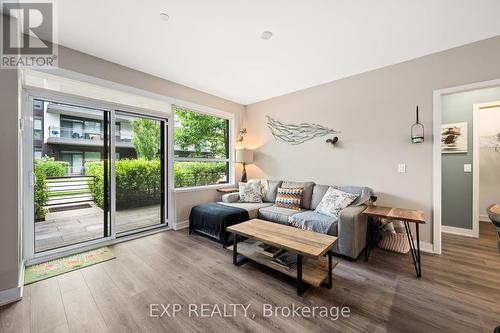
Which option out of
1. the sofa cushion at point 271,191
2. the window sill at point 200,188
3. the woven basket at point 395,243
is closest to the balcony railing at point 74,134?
the window sill at point 200,188

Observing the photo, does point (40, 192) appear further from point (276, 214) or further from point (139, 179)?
point (276, 214)

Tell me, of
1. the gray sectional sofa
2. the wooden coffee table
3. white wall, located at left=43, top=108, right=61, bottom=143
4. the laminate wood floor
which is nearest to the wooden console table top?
the gray sectional sofa

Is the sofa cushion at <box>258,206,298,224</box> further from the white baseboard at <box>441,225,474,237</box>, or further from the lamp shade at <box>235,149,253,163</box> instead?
the white baseboard at <box>441,225,474,237</box>

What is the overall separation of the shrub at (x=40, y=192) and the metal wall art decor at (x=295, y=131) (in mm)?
3735

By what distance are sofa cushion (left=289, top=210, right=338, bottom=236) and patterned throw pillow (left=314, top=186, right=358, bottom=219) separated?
90 millimetres

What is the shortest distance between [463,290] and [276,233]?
5.86 feet

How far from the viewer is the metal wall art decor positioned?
373cm

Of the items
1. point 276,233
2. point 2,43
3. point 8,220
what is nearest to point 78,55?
point 2,43

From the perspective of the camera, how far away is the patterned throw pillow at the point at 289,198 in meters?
3.42

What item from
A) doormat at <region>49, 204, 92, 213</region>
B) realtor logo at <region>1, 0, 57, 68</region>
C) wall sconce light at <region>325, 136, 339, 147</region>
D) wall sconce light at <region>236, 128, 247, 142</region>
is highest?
realtor logo at <region>1, 0, 57, 68</region>

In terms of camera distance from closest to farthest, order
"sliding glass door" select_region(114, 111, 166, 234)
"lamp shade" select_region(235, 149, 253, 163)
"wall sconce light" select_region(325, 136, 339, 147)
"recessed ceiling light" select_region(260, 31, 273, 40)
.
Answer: "recessed ceiling light" select_region(260, 31, 273, 40), "sliding glass door" select_region(114, 111, 166, 234), "wall sconce light" select_region(325, 136, 339, 147), "lamp shade" select_region(235, 149, 253, 163)

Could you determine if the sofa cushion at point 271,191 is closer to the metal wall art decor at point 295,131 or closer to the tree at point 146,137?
the metal wall art decor at point 295,131

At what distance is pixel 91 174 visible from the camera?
295 cm

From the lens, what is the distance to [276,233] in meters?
2.26
